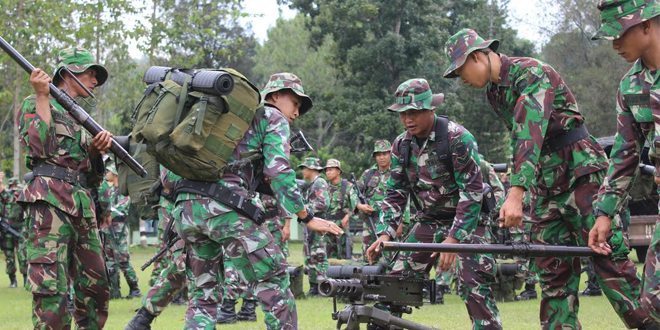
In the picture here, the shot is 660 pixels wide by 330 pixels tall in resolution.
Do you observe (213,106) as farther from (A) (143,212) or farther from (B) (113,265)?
(B) (113,265)

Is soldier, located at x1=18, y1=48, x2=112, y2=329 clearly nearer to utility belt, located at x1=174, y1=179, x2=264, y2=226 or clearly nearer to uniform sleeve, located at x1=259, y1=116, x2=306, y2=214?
utility belt, located at x1=174, y1=179, x2=264, y2=226

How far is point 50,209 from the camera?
8.08 meters

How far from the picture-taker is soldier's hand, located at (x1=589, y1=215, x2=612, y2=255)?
6129 mm

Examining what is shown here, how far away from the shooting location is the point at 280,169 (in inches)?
276

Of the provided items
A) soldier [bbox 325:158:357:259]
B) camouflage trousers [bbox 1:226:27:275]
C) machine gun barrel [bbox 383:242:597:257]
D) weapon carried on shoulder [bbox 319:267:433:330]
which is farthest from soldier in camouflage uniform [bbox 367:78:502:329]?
camouflage trousers [bbox 1:226:27:275]

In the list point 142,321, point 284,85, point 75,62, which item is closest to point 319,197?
point 142,321

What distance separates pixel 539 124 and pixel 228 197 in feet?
7.46

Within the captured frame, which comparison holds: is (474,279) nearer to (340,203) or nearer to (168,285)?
(168,285)

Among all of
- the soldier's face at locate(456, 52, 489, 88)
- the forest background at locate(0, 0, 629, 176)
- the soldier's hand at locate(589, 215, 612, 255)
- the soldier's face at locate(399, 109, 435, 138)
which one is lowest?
the soldier's hand at locate(589, 215, 612, 255)

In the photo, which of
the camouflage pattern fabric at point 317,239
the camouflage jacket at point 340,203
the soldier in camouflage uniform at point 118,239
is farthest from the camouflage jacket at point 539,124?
the camouflage jacket at point 340,203

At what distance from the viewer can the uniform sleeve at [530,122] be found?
6551 mm

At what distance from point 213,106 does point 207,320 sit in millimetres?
1626

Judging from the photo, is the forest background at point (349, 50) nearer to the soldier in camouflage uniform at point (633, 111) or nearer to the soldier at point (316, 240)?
the soldier at point (316, 240)

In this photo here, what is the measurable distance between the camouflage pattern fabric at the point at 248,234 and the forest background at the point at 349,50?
57.0ft
